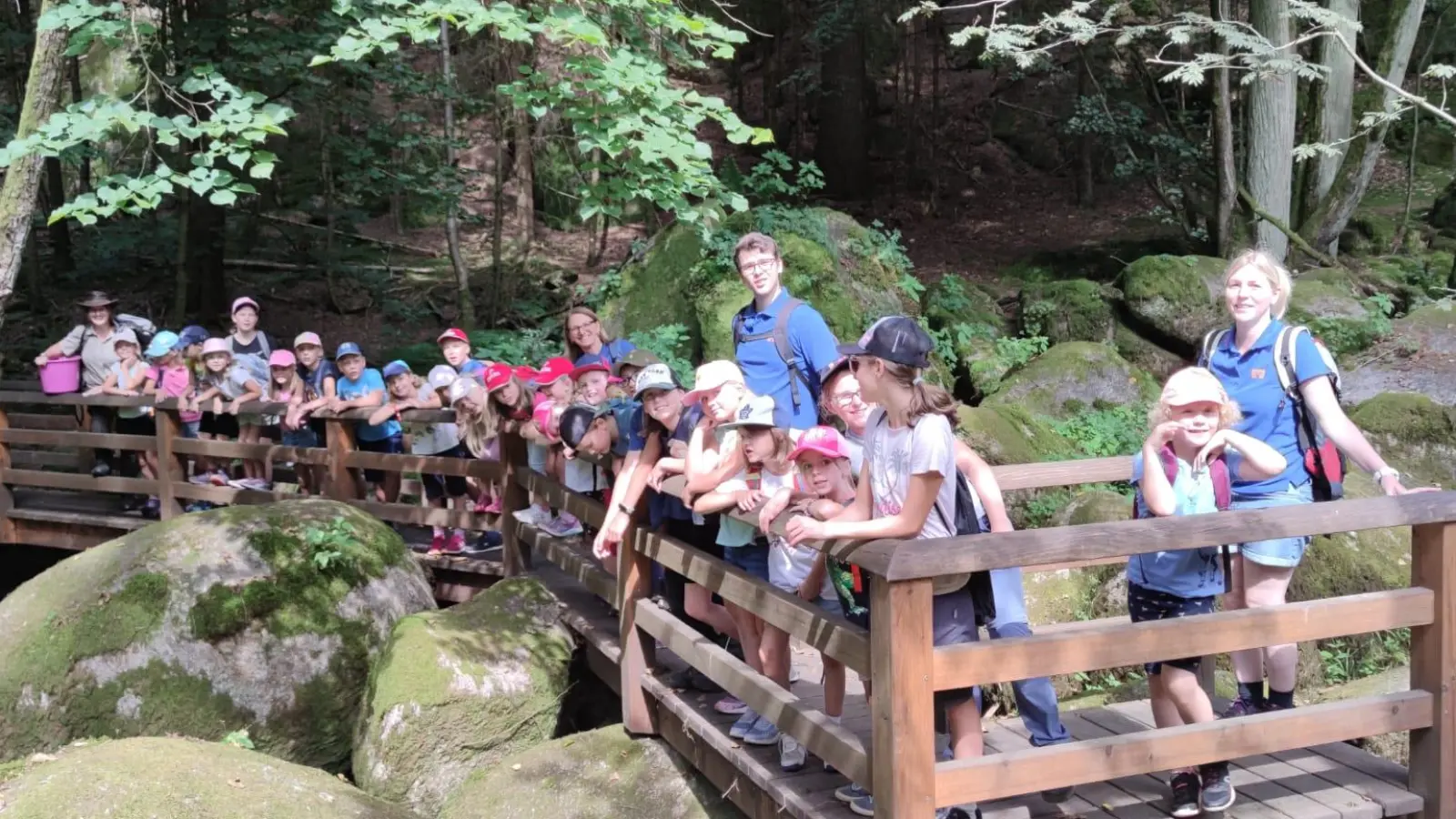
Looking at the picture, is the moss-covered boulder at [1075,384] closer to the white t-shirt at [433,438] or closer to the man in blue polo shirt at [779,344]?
the white t-shirt at [433,438]

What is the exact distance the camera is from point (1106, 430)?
35.3 feet

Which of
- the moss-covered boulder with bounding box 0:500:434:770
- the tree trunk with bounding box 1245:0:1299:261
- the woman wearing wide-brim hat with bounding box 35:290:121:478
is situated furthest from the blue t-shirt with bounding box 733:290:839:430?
the tree trunk with bounding box 1245:0:1299:261

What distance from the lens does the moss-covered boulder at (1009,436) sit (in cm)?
936

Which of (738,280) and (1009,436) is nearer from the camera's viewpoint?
(1009,436)

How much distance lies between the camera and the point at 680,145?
6363mm

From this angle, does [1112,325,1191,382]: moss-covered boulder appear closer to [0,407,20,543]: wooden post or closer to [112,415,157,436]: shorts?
[112,415,157,436]: shorts

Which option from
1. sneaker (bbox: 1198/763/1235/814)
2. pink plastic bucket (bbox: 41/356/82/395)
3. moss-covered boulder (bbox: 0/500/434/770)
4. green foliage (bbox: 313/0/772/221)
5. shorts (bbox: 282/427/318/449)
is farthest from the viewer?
pink plastic bucket (bbox: 41/356/82/395)

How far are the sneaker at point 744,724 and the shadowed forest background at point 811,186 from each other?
3.00 meters

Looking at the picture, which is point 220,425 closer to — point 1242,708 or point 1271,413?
→ point 1242,708

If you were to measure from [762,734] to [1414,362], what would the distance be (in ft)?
30.8

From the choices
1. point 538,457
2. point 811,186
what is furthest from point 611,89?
point 811,186

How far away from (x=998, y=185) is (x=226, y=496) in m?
14.8

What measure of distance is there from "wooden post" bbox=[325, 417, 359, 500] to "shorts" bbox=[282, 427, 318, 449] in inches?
29.3

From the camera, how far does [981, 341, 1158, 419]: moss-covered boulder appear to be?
36.9 feet
